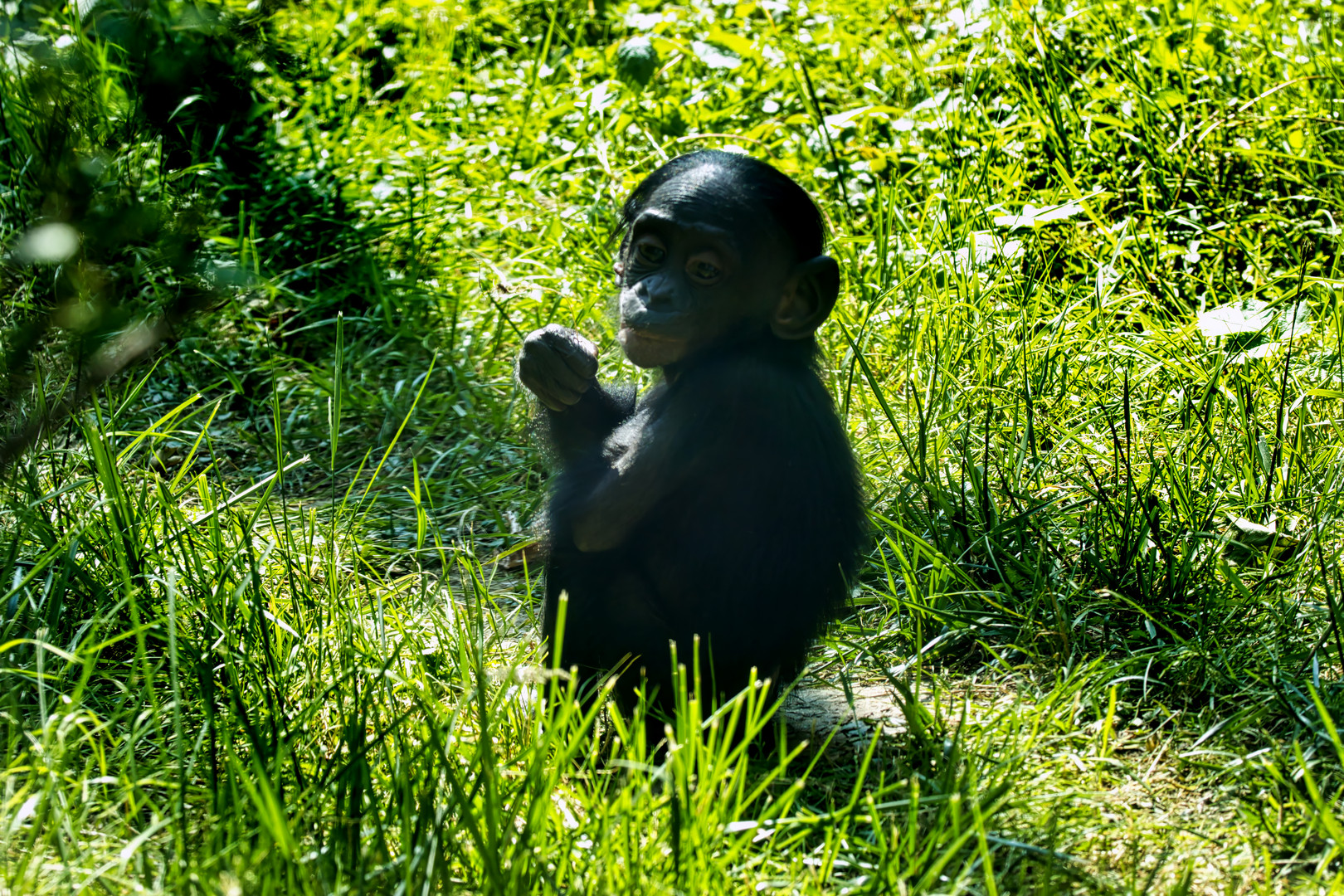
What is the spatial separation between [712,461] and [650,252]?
0.62 metres

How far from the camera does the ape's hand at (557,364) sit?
3123 mm

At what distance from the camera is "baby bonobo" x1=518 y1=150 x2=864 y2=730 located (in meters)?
2.85

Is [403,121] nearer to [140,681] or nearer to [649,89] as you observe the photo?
[649,89]

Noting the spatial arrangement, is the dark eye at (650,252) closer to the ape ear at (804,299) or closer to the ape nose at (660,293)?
the ape nose at (660,293)

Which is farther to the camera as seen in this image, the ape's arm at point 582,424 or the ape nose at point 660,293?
the ape's arm at point 582,424

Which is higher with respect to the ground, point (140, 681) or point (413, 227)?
point (413, 227)

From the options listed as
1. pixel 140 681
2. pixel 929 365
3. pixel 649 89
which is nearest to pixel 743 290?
pixel 929 365

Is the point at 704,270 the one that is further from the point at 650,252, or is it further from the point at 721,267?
the point at 650,252

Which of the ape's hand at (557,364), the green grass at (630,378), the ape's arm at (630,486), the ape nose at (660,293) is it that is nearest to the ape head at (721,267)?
the ape nose at (660,293)

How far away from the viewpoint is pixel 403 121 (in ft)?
19.6

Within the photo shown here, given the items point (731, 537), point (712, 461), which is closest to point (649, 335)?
point (712, 461)

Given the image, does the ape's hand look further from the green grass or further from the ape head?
the green grass

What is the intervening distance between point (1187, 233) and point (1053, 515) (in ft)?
6.09

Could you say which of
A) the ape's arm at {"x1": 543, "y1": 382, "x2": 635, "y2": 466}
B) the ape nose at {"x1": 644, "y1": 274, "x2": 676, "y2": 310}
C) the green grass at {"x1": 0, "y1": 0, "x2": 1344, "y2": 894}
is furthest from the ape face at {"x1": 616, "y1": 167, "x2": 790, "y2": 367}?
the green grass at {"x1": 0, "y1": 0, "x2": 1344, "y2": 894}
